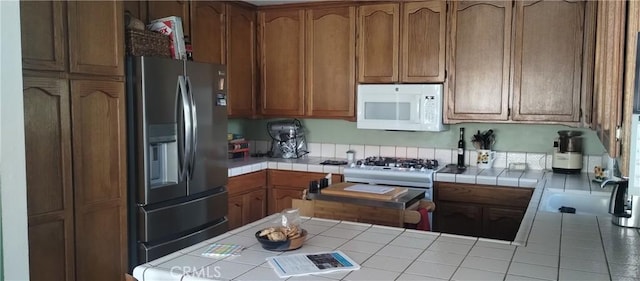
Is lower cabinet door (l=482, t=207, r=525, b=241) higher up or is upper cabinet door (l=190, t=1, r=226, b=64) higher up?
upper cabinet door (l=190, t=1, r=226, b=64)

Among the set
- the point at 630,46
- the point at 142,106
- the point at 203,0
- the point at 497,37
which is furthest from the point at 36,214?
the point at 497,37

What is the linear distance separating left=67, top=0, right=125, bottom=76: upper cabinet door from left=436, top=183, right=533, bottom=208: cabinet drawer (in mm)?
2309

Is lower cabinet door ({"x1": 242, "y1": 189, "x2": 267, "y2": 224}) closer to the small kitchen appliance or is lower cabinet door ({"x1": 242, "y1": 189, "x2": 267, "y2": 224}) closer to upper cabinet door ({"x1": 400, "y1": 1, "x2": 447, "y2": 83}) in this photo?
the small kitchen appliance

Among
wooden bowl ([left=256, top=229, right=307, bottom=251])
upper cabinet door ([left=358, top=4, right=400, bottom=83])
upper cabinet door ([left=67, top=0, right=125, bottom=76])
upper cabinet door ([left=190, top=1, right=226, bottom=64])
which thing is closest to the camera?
wooden bowl ([left=256, top=229, right=307, bottom=251])

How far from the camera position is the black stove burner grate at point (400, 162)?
156 inches

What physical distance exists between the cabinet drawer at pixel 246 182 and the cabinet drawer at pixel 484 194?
1.45 metres

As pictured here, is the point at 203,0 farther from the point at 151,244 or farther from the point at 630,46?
the point at 630,46

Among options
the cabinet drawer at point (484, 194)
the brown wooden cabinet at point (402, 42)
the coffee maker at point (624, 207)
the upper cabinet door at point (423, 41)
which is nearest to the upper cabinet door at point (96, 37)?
the brown wooden cabinet at point (402, 42)

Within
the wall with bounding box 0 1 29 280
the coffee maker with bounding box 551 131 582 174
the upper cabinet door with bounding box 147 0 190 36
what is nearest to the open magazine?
the wall with bounding box 0 1 29 280

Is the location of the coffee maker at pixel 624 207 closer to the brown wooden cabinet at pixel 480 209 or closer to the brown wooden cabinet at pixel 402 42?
the brown wooden cabinet at pixel 480 209

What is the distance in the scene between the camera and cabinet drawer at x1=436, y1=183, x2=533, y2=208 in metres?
3.49

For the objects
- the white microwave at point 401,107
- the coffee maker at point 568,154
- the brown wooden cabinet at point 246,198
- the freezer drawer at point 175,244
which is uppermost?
the white microwave at point 401,107

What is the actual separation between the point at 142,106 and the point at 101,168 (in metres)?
0.42

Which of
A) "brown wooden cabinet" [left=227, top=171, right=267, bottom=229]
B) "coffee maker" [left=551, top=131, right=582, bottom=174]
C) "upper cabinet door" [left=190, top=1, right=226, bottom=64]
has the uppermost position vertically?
"upper cabinet door" [left=190, top=1, right=226, bottom=64]
